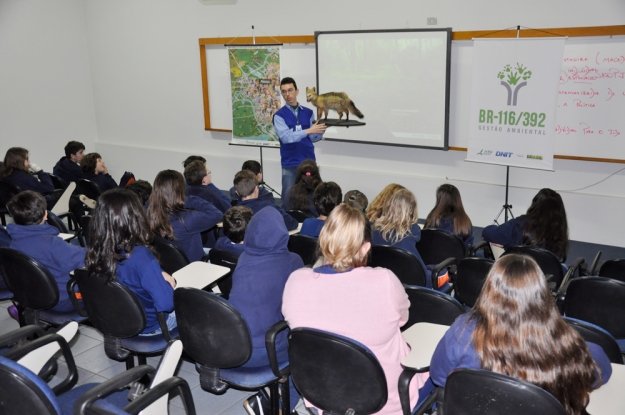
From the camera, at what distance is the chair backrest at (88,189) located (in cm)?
535

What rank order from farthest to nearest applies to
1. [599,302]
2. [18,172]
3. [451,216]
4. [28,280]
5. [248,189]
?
[18,172], [248,189], [451,216], [28,280], [599,302]

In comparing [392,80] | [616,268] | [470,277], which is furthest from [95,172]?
[616,268]

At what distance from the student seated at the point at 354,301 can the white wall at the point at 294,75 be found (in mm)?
4124

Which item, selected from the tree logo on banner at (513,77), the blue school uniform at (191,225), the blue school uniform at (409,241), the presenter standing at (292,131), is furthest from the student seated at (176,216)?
the tree logo on banner at (513,77)

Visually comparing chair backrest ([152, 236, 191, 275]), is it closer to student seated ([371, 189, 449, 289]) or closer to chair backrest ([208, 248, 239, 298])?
chair backrest ([208, 248, 239, 298])

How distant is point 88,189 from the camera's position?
5.45m

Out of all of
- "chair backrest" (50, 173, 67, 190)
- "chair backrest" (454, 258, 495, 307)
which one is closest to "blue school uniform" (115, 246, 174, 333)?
"chair backrest" (454, 258, 495, 307)

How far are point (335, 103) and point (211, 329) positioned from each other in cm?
464

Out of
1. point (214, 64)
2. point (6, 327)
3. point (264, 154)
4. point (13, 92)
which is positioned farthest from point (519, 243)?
point (13, 92)

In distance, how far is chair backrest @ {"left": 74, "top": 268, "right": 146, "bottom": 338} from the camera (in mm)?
2629

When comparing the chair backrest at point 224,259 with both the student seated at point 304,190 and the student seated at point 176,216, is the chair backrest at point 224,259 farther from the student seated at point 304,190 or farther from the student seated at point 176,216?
the student seated at point 304,190

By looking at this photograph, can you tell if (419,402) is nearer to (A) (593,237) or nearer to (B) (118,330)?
(B) (118,330)

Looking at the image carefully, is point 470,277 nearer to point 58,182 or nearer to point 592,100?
point 592,100

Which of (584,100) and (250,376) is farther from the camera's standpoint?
(584,100)
